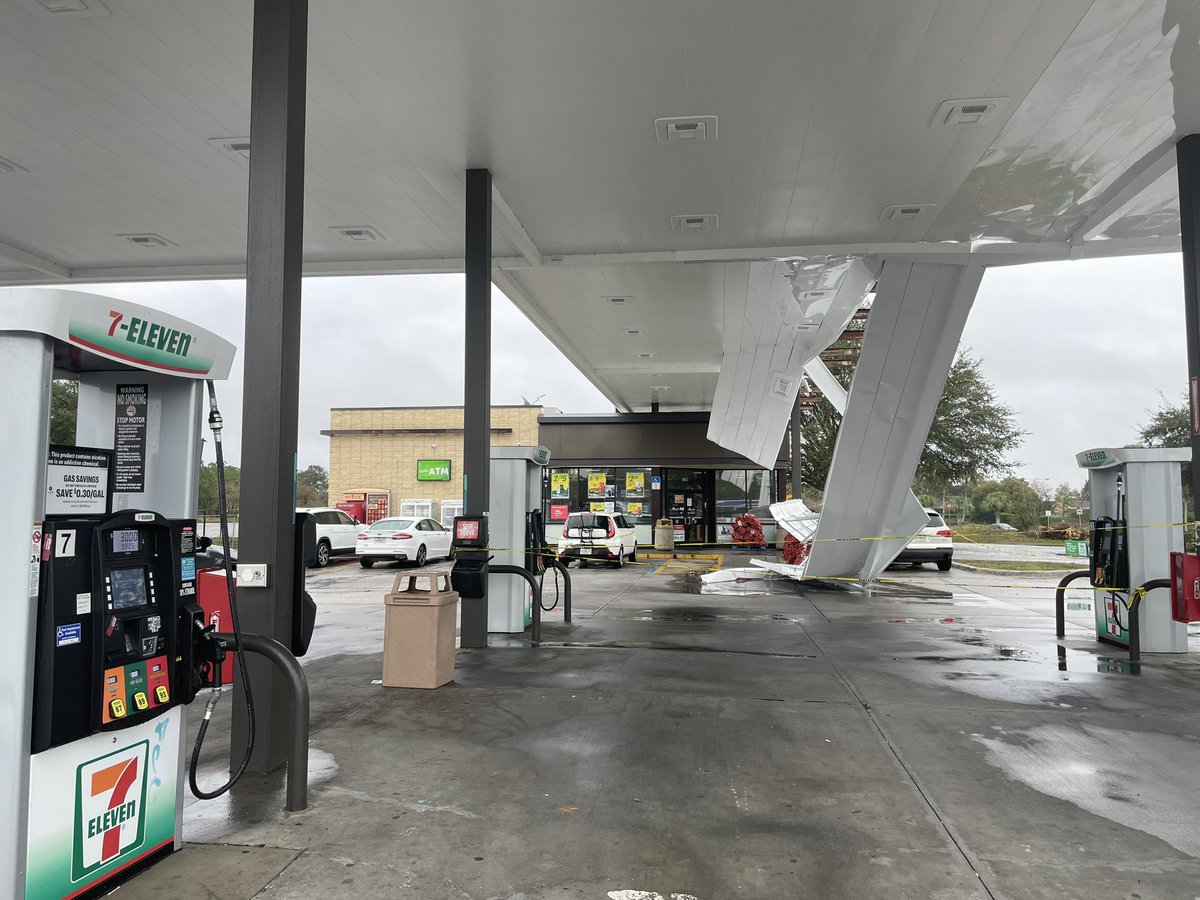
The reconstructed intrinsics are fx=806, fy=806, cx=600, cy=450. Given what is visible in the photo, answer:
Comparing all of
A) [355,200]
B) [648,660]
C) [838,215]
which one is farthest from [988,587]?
[355,200]

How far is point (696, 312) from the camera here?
1553 centimetres

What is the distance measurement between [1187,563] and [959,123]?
451 centimetres

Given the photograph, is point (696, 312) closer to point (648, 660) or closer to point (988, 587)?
point (988, 587)

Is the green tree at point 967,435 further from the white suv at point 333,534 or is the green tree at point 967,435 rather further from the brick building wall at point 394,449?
the white suv at point 333,534

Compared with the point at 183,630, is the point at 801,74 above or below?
above

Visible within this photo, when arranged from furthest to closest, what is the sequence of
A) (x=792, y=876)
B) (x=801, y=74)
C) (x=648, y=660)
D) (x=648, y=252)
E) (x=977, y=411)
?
(x=977, y=411) → (x=648, y=252) → (x=648, y=660) → (x=801, y=74) → (x=792, y=876)

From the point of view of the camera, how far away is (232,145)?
8109mm

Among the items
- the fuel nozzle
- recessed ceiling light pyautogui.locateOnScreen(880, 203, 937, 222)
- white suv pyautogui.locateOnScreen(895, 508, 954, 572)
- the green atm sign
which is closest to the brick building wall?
the green atm sign

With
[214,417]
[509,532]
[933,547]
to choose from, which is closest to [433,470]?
[933,547]

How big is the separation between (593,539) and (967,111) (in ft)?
47.6

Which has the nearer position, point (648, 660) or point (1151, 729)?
point (1151, 729)

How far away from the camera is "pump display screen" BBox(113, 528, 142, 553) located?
3205 millimetres

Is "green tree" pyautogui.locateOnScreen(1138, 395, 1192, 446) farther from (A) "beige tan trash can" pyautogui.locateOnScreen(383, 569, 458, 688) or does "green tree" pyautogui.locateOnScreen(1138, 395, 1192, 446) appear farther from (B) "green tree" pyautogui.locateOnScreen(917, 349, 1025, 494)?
(A) "beige tan trash can" pyautogui.locateOnScreen(383, 569, 458, 688)

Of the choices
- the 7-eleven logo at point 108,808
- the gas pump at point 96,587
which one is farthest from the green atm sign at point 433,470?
the 7-eleven logo at point 108,808
